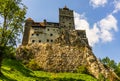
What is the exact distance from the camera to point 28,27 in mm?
124000

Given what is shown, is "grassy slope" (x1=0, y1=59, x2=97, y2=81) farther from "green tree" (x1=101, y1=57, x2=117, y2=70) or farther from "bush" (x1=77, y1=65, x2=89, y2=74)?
"green tree" (x1=101, y1=57, x2=117, y2=70)

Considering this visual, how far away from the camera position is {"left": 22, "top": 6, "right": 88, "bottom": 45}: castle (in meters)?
119

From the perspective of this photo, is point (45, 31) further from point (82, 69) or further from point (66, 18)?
point (82, 69)

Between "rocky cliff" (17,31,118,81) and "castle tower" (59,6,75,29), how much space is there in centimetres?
1804

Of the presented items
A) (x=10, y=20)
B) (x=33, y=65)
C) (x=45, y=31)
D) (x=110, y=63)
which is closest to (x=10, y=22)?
(x=10, y=20)

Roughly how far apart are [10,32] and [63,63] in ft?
178

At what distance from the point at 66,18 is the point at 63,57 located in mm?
34303

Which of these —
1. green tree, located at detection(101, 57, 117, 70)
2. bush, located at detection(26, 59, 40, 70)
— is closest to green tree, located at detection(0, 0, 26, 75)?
bush, located at detection(26, 59, 40, 70)

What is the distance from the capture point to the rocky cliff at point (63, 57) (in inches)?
3967

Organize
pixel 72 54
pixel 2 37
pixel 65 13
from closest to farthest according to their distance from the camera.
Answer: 1. pixel 2 37
2. pixel 72 54
3. pixel 65 13

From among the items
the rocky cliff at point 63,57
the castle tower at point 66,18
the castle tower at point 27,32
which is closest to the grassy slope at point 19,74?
the rocky cliff at point 63,57

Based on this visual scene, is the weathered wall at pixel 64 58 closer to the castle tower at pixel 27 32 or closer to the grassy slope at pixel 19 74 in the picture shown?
the castle tower at pixel 27 32

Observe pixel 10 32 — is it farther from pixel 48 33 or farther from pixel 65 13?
pixel 65 13

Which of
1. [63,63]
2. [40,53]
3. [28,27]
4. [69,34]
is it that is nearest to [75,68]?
[63,63]
